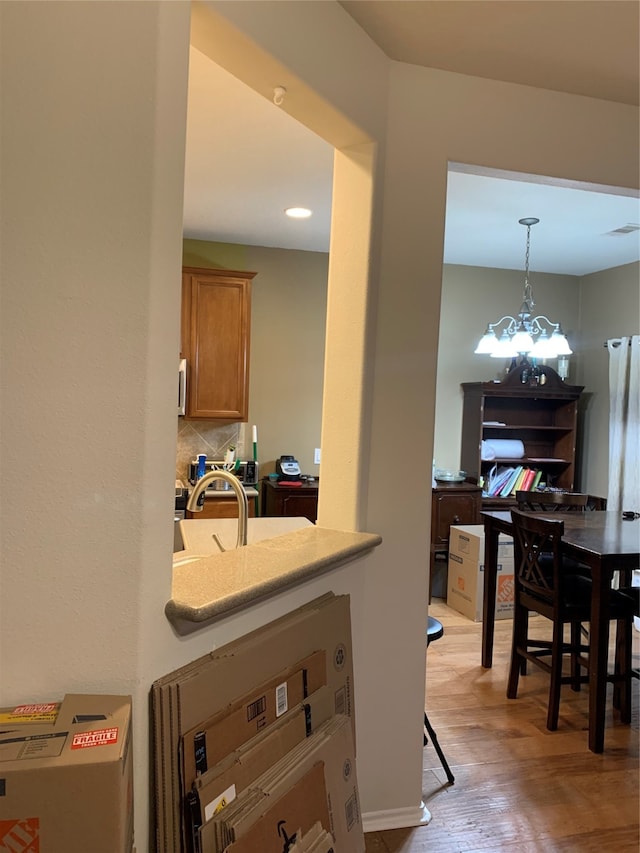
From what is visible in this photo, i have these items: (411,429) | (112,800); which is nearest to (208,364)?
(411,429)

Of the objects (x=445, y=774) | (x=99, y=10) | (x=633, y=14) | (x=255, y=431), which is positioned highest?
(x=633, y=14)

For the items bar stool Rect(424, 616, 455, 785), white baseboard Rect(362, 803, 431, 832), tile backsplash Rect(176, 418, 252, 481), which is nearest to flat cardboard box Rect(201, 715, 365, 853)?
white baseboard Rect(362, 803, 431, 832)

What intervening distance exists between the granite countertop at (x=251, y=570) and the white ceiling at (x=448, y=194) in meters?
1.39

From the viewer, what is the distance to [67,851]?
980 mm

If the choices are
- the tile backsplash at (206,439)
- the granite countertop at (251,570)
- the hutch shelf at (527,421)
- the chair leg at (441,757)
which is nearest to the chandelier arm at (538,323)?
the hutch shelf at (527,421)

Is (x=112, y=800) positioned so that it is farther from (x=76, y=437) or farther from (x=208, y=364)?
(x=208, y=364)

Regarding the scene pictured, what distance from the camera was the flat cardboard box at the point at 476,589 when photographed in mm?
4281

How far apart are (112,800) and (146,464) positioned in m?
0.59

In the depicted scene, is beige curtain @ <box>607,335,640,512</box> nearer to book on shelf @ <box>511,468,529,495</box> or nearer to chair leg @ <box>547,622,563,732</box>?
book on shelf @ <box>511,468,529,495</box>

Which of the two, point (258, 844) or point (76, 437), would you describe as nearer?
point (76, 437)

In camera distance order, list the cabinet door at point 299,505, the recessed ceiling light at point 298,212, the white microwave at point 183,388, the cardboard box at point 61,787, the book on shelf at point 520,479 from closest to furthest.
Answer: the cardboard box at point 61,787
the recessed ceiling light at point 298,212
the white microwave at point 183,388
the cabinet door at point 299,505
the book on shelf at point 520,479

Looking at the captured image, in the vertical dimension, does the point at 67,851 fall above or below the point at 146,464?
below

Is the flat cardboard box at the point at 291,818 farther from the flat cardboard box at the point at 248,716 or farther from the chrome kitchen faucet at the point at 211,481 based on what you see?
the chrome kitchen faucet at the point at 211,481

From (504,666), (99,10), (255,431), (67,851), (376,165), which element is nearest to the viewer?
(67,851)
